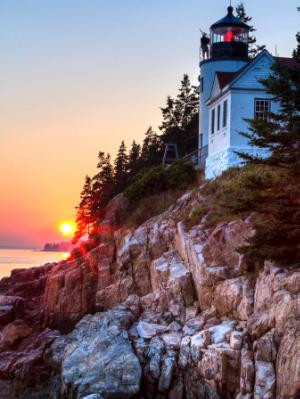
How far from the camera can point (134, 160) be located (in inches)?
2199

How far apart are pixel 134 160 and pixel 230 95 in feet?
83.3

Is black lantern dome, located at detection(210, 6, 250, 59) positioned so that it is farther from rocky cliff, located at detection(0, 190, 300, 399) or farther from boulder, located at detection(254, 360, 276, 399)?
boulder, located at detection(254, 360, 276, 399)

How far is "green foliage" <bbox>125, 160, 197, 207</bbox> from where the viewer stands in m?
33.9

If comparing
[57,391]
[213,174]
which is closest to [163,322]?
[57,391]

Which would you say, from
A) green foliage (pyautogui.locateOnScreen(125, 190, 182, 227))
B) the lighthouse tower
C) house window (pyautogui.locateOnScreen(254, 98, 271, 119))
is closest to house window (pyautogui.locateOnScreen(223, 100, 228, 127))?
house window (pyautogui.locateOnScreen(254, 98, 271, 119))

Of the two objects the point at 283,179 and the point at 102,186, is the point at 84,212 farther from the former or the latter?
the point at 283,179

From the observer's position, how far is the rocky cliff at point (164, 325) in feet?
56.2

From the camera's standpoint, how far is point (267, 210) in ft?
60.6

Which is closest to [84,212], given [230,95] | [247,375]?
[230,95]

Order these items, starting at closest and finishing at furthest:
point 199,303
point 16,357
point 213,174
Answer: point 199,303, point 16,357, point 213,174

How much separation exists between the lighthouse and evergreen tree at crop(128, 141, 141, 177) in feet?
53.4

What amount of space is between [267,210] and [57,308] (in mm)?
14868

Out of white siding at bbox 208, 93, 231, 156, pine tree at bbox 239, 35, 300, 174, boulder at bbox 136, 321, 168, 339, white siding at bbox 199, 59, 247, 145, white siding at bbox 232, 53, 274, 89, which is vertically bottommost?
boulder at bbox 136, 321, 168, 339

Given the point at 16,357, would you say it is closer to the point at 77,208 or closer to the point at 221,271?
the point at 221,271
